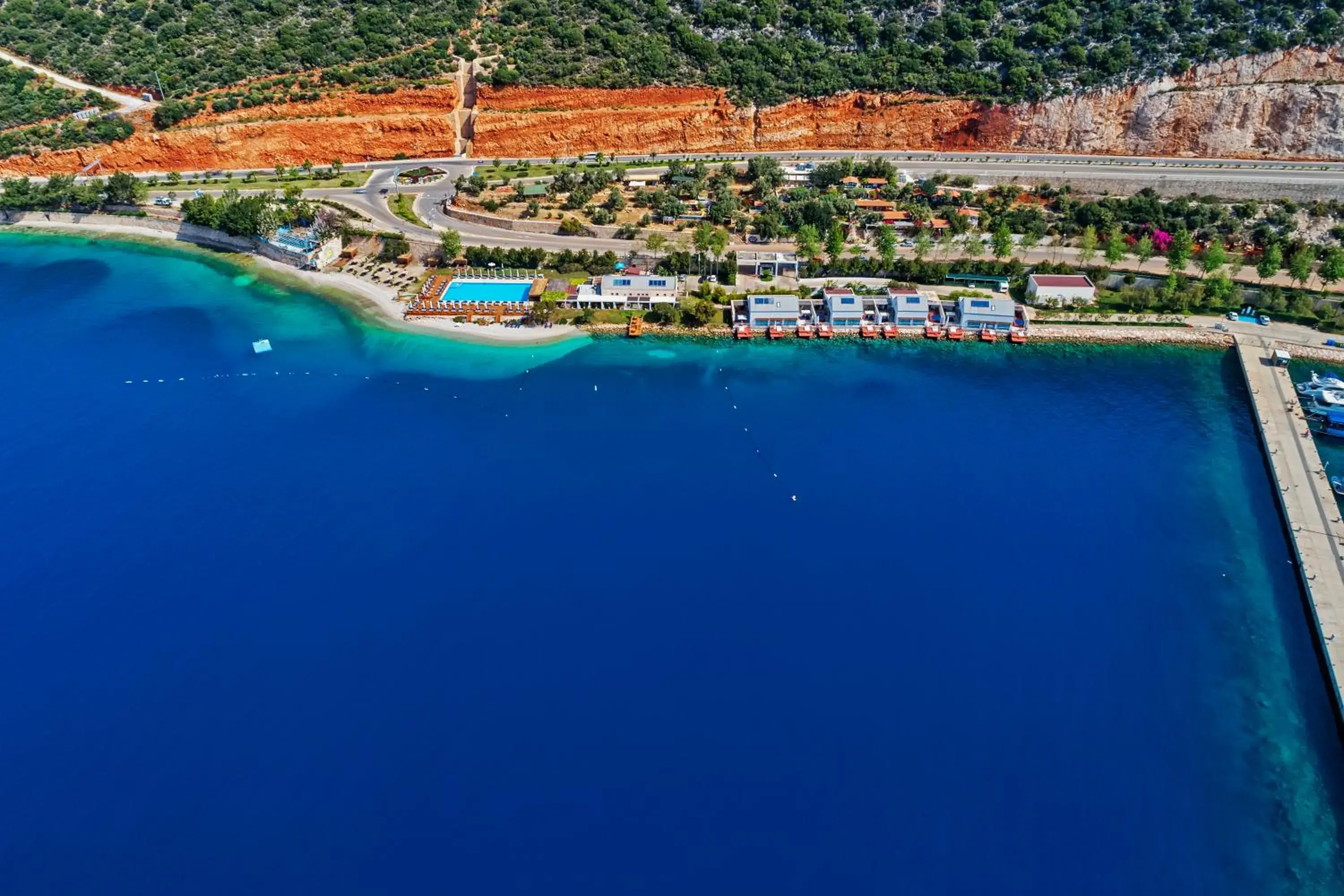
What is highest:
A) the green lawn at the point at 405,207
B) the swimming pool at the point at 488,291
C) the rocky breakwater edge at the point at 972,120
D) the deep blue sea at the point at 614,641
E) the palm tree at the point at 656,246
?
the rocky breakwater edge at the point at 972,120

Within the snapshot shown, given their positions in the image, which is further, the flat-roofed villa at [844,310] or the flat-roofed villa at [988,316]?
the flat-roofed villa at [844,310]

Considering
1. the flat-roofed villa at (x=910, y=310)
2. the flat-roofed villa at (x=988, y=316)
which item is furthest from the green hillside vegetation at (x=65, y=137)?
the flat-roofed villa at (x=988, y=316)

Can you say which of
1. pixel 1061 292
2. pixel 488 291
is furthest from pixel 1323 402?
pixel 488 291

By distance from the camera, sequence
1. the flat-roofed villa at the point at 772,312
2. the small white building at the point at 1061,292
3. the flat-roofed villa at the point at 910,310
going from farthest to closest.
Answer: the small white building at the point at 1061,292 < the flat-roofed villa at the point at 910,310 < the flat-roofed villa at the point at 772,312

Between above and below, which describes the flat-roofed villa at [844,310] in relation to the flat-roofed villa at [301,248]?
below

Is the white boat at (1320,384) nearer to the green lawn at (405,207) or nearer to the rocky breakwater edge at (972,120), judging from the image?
the rocky breakwater edge at (972,120)

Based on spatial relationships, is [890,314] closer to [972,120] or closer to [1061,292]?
[1061,292]

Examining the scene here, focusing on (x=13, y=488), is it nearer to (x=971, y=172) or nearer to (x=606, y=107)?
(x=606, y=107)
